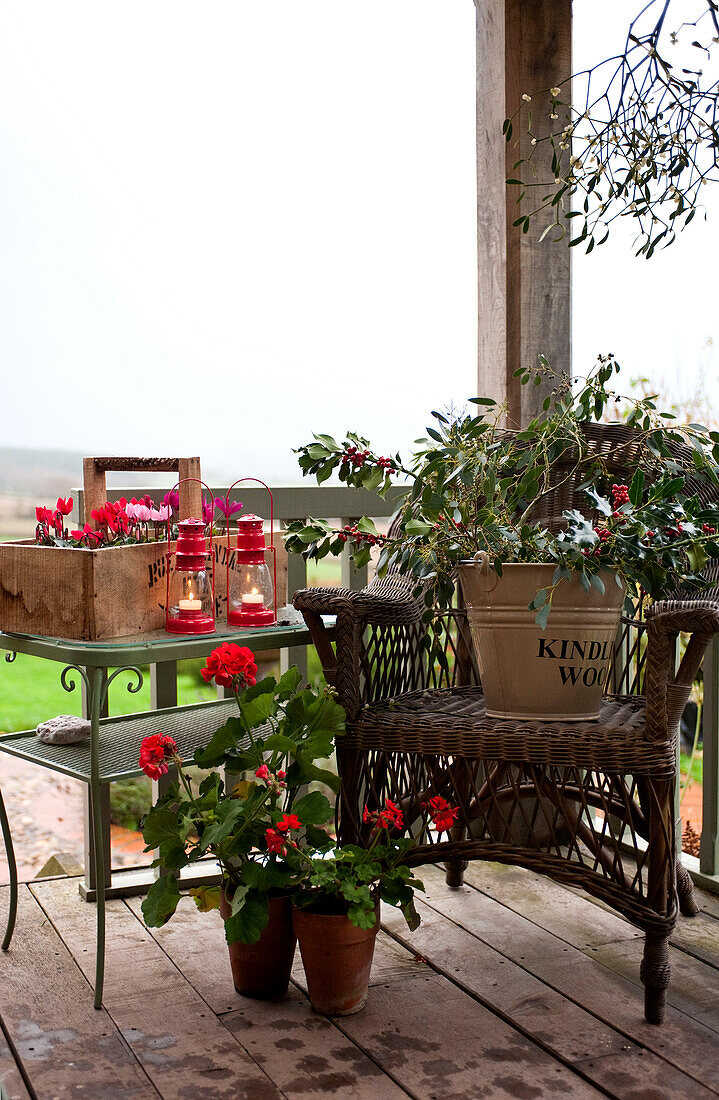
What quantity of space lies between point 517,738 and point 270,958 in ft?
1.77

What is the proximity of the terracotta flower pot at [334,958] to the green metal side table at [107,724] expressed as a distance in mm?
332

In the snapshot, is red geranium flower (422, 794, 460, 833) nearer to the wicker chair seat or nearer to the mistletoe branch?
the wicker chair seat

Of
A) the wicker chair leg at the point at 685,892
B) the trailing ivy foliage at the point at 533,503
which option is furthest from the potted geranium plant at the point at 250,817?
the wicker chair leg at the point at 685,892

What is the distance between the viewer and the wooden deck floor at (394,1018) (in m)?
1.42

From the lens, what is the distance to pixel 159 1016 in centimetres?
160

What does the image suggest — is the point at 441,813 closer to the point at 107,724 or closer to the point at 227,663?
the point at 227,663

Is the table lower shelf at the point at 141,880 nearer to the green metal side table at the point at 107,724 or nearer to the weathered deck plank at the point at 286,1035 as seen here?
the green metal side table at the point at 107,724

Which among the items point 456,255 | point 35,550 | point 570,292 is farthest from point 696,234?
point 35,550

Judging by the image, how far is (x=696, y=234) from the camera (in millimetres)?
3406

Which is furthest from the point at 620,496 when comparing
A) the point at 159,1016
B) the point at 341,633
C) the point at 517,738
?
the point at 159,1016

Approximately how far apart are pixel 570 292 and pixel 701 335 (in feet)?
4.35

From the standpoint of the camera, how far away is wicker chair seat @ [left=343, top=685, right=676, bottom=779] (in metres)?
1.58

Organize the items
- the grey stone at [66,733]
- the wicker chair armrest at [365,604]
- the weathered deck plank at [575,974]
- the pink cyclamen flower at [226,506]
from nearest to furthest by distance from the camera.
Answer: the weathered deck plank at [575,974]
the wicker chair armrest at [365,604]
the grey stone at [66,733]
the pink cyclamen flower at [226,506]

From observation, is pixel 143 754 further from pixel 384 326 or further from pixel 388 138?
pixel 388 138
